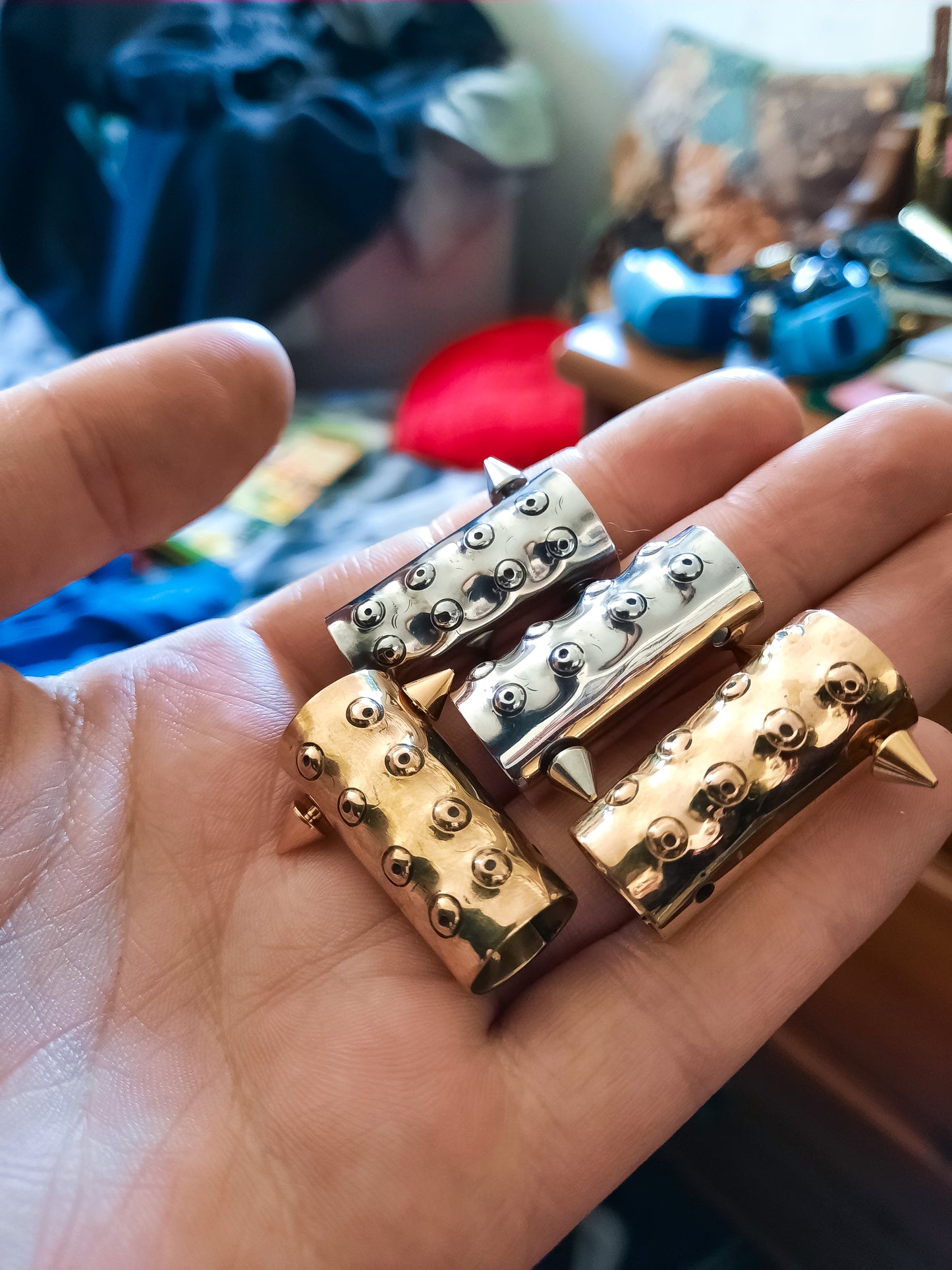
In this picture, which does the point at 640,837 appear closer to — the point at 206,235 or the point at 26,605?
the point at 26,605

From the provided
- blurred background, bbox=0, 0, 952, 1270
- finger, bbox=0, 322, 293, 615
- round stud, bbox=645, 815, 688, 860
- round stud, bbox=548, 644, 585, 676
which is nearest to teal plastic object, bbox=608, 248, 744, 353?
blurred background, bbox=0, 0, 952, 1270

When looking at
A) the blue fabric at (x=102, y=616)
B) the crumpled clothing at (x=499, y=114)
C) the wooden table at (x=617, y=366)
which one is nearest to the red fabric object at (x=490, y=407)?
the wooden table at (x=617, y=366)

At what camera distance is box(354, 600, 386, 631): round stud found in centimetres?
73

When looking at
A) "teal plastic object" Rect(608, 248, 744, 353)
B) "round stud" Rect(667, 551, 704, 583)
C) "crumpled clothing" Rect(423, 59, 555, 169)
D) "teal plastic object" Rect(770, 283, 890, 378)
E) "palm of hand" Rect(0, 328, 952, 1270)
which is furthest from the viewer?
"crumpled clothing" Rect(423, 59, 555, 169)

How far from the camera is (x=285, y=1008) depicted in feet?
2.13

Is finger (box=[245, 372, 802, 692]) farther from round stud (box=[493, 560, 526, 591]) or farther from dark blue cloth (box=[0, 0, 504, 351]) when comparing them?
dark blue cloth (box=[0, 0, 504, 351])

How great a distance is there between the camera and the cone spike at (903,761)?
64 cm

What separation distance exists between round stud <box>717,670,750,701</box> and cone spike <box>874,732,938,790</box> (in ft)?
0.31

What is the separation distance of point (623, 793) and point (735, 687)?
0.35 ft

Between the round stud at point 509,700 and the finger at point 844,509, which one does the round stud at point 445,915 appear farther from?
the finger at point 844,509

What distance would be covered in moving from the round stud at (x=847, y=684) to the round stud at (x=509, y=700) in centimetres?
20

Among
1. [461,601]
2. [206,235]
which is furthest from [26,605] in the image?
[206,235]

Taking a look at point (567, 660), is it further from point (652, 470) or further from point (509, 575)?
point (652, 470)

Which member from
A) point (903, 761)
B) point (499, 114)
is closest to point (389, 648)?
point (903, 761)
